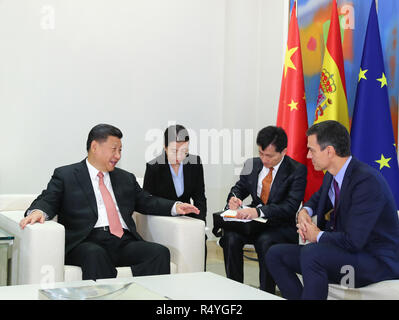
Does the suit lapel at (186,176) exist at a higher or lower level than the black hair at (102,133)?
lower

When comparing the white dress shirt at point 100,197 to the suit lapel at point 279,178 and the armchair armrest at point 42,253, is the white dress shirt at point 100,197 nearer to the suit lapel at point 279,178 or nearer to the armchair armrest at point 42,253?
the armchair armrest at point 42,253

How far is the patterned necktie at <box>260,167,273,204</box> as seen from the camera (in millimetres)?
A: 3645

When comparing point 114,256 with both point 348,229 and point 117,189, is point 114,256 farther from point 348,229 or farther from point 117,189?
point 348,229

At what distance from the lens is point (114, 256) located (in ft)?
10.4

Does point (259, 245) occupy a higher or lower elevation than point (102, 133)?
lower

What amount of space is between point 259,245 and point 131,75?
2.43m

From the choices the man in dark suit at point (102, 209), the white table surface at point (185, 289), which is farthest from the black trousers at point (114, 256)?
the white table surface at point (185, 289)

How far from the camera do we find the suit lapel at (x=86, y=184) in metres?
3.24

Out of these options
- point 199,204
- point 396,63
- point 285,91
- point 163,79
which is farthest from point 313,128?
point 163,79

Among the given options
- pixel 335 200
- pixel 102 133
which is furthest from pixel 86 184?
pixel 335 200

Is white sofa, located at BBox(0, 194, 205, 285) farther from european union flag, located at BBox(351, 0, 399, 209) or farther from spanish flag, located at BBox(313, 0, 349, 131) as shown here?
spanish flag, located at BBox(313, 0, 349, 131)

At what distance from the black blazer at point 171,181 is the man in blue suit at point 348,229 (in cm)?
116
